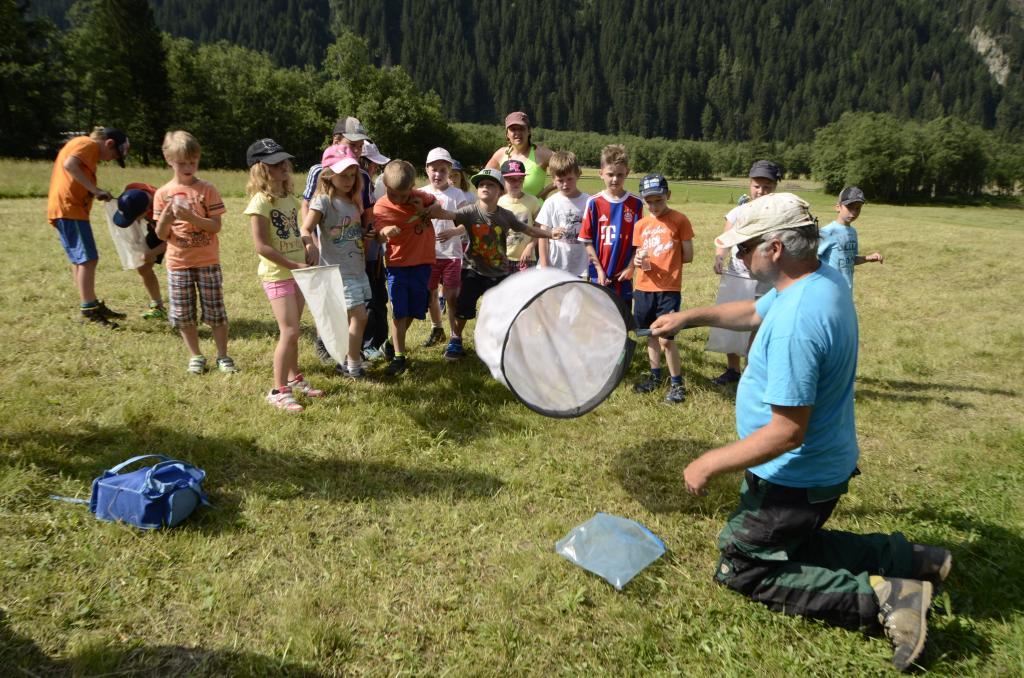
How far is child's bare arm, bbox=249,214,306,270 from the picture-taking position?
485 cm

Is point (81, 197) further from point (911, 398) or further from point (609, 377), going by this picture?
point (911, 398)

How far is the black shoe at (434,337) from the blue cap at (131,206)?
11.4 feet

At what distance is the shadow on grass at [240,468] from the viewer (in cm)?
401

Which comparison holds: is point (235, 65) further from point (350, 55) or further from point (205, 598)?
point (205, 598)

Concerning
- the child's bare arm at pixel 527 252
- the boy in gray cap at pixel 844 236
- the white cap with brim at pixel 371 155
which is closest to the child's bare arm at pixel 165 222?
the white cap with brim at pixel 371 155

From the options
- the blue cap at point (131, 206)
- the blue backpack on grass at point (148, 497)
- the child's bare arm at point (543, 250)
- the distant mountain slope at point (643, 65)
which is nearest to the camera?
the blue backpack on grass at point (148, 497)

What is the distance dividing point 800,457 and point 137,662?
323 centimetres

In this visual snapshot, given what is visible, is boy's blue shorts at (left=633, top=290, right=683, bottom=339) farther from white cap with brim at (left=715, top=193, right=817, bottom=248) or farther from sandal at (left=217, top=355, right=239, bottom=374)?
sandal at (left=217, top=355, right=239, bottom=374)

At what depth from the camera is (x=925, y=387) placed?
676cm

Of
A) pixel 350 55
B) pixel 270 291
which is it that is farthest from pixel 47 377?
pixel 350 55

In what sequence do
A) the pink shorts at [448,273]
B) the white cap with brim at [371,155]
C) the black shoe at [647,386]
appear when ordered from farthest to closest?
the pink shorts at [448,273] → the white cap with brim at [371,155] → the black shoe at [647,386]

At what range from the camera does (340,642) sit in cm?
284

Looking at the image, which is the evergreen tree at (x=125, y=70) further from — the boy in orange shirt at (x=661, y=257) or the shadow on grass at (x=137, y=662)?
the shadow on grass at (x=137, y=662)

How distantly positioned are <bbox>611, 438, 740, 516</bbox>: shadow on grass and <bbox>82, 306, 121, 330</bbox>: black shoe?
6.24m
